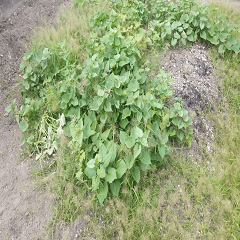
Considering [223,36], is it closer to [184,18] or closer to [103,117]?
[184,18]

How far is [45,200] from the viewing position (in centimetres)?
229

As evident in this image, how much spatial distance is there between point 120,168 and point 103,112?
28.1 inches

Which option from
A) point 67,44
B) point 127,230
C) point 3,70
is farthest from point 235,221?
point 3,70

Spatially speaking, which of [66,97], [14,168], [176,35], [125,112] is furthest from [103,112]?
[176,35]

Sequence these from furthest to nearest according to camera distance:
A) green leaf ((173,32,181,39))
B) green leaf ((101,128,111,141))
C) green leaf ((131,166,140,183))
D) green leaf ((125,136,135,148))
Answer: green leaf ((173,32,181,39))
green leaf ((101,128,111,141))
green leaf ((131,166,140,183))
green leaf ((125,136,135,148))

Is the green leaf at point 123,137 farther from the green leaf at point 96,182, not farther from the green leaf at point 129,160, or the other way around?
the green leaf at point 96,182

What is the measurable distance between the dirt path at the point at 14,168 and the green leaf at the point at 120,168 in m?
0.80

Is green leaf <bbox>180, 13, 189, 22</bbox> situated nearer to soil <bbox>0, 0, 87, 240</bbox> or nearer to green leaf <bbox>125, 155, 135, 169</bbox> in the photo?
soil <bbox>0, 0, 87, 240</bbox>

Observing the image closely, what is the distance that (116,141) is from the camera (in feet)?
8.32

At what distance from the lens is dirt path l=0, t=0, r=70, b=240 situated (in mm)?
2145

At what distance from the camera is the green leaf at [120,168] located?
2115 millimetres

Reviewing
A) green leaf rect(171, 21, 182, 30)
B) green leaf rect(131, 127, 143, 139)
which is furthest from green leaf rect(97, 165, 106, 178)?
green leaf rect(171, 21, 182, 30)

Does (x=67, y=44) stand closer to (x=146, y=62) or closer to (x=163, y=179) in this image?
(x=146, y=62)

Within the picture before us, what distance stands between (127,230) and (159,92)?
1581 millimetres
